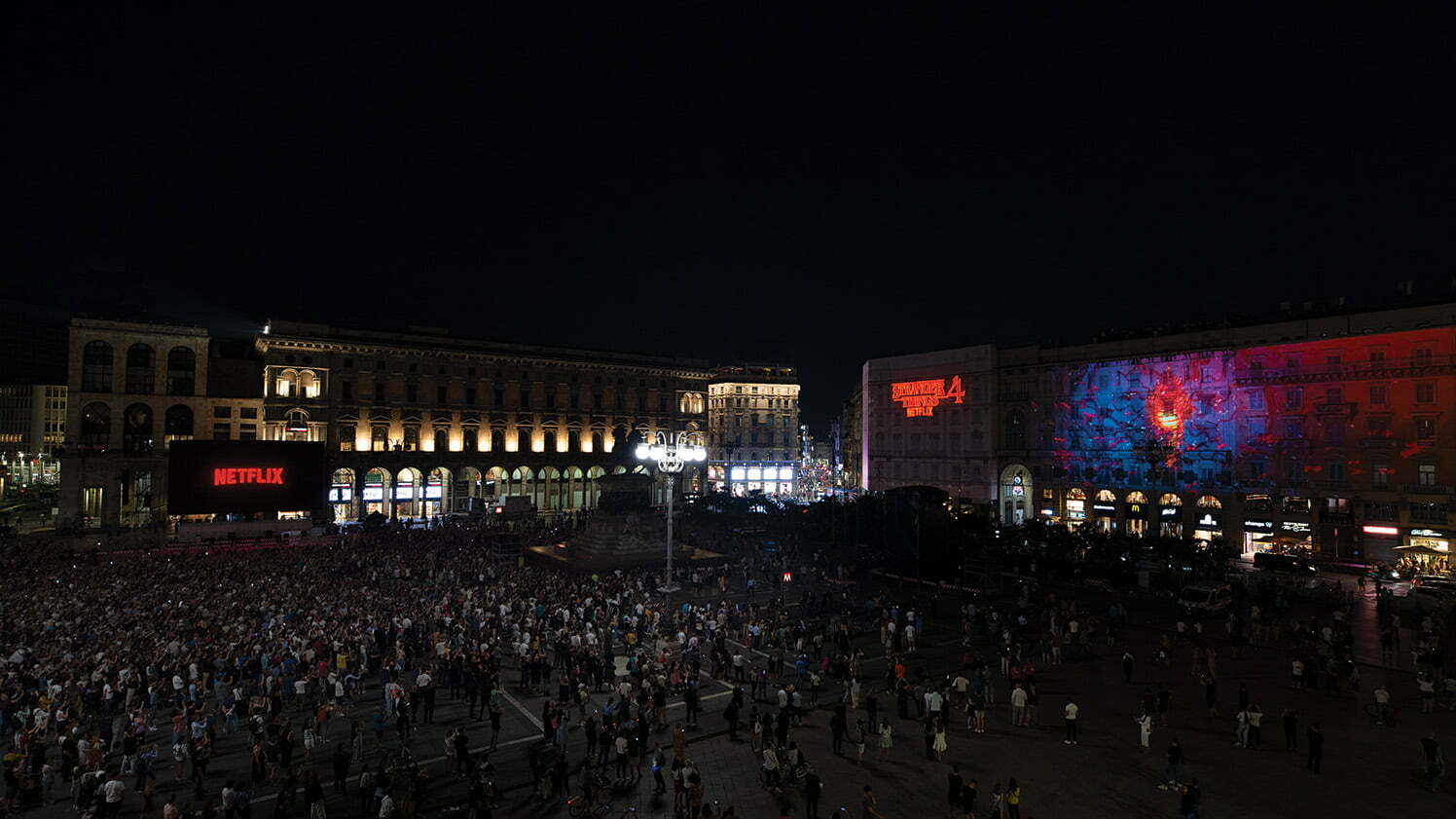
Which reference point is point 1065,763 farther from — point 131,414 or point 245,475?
point 131,414

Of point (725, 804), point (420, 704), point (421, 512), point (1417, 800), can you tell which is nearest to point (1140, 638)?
point (1417, 800)

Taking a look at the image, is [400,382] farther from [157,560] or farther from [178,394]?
[157,560]

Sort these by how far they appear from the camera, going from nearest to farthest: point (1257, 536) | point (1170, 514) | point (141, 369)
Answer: point (1257, 536) → point (1170, 514) → point (141, 369)

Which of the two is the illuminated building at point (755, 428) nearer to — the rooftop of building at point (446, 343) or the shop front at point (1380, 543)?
the rooftop of building at point (446, 343)

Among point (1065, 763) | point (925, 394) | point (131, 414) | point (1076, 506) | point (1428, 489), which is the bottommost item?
point (1065, 763)

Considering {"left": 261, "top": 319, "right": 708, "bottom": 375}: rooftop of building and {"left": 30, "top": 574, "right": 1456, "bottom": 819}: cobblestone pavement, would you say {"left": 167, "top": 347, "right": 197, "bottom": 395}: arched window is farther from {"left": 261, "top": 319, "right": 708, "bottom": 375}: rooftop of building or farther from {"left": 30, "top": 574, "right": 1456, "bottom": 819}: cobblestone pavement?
{"left": 30, "top": 574, "right": 1456, "bottom": 819}: cobblestone pavement

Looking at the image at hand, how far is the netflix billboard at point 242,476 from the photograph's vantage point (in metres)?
47.2

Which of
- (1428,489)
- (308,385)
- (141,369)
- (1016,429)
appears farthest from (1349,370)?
(141,369)

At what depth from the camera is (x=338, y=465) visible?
64.2 meters

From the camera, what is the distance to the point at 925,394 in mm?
71562

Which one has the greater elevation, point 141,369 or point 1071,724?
point 141,369

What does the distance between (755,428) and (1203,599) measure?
247ft

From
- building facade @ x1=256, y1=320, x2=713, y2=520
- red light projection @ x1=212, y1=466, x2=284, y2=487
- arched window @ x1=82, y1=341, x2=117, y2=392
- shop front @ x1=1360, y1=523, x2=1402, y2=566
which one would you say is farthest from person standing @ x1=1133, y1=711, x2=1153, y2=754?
arched window @ x1=82, y1=341, x2=117, y2=392

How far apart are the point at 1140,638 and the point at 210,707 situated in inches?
1155
